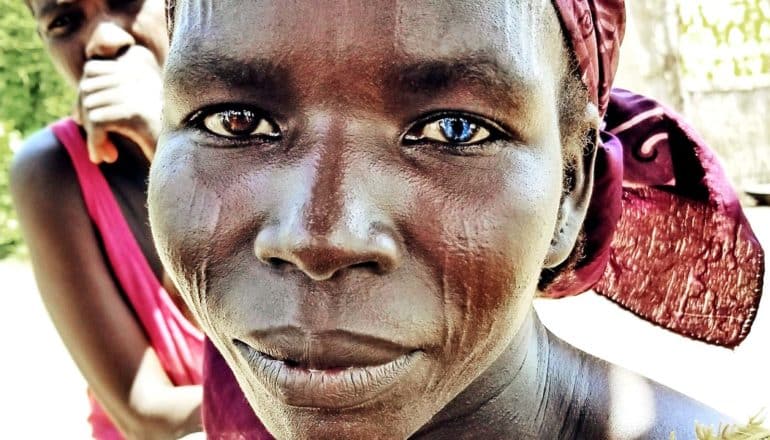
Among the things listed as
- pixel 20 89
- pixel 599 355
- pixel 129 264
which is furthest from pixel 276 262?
pixel 20 89

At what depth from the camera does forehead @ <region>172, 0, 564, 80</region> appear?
2.56 feet

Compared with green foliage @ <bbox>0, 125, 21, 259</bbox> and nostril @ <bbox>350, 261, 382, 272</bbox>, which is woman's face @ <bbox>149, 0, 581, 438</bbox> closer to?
nostril @ <bbox>350, 261, 382, 272</bbox>

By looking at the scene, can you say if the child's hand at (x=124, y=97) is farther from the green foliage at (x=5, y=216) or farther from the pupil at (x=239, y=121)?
the green foliage at (x=5, y=216)

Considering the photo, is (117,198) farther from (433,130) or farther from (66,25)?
(433,130)

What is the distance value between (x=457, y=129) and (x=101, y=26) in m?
1.15

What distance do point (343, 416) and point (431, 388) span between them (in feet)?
0.34

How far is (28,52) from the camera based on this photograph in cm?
636

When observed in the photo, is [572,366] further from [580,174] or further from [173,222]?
[173,222]

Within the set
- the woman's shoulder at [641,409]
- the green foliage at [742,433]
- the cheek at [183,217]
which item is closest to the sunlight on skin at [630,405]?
the woman's shoulder at [641,409]

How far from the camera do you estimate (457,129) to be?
83 cm

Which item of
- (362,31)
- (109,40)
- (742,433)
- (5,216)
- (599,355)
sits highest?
(5,216)

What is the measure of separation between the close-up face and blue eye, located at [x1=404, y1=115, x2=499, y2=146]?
110cm

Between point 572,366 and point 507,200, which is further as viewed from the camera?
point 572,366

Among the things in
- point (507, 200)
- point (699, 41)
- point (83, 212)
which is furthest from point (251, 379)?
point (699, 41)
